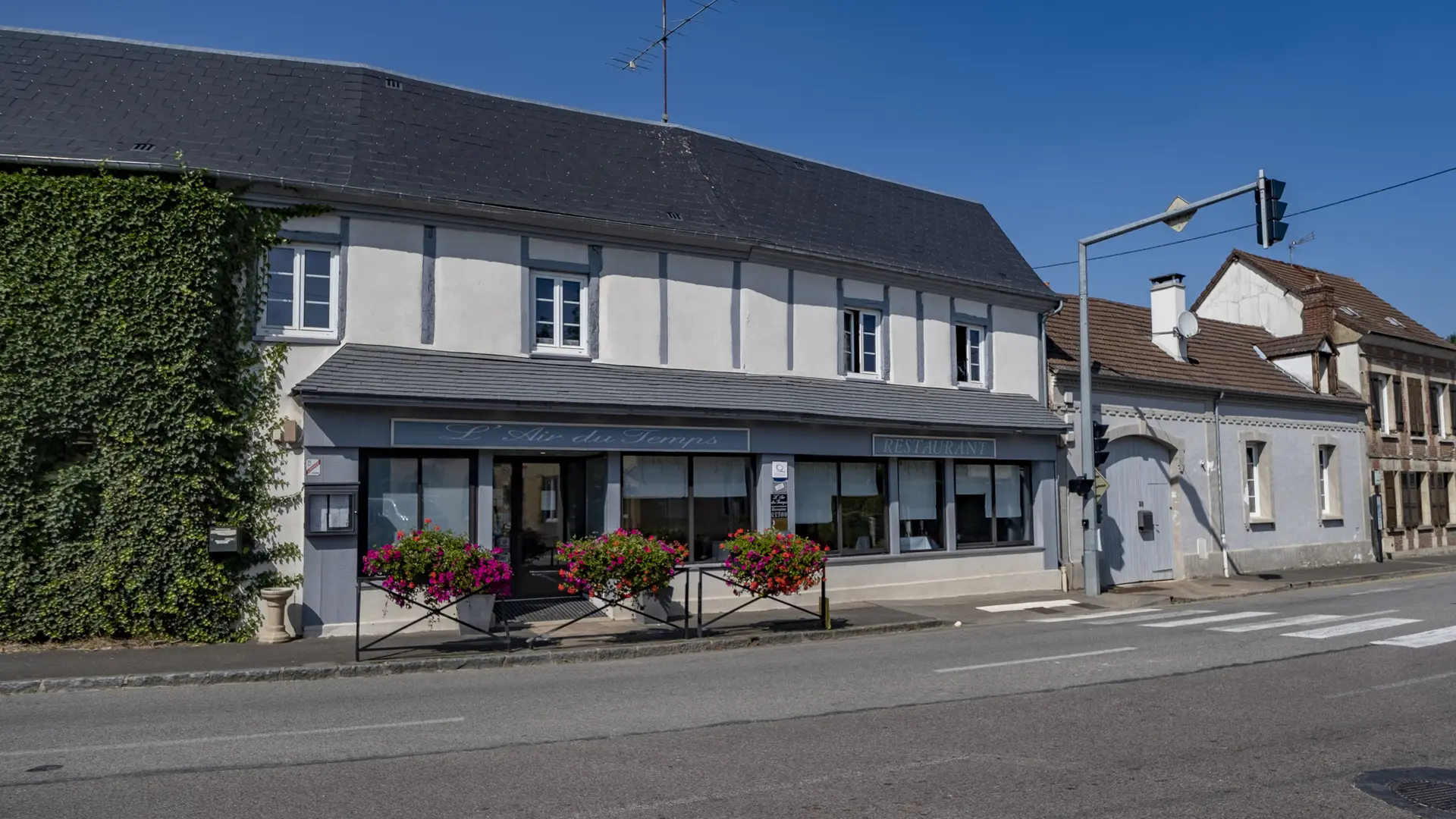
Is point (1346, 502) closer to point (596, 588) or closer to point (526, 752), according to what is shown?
point (596, 588)

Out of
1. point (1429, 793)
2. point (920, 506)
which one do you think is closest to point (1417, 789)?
point (1429, 793)

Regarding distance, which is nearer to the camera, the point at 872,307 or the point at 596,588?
the point at 596,588

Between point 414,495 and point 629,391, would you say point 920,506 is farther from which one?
point 414,495

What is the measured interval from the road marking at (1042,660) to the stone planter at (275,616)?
26.2 ft

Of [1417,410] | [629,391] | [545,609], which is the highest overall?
[1417,410]

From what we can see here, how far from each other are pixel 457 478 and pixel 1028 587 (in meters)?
11.5

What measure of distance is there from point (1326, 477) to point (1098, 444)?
12421mm

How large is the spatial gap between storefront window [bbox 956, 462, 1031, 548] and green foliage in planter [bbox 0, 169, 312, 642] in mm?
12263

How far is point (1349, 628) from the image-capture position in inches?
559

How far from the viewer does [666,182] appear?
18.3 meters

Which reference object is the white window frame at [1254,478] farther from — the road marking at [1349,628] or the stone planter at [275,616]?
the stone planter at [275,616]

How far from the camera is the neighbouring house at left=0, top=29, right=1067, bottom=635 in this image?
46.8 ft

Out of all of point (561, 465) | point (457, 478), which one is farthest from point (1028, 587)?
point (457, 478)

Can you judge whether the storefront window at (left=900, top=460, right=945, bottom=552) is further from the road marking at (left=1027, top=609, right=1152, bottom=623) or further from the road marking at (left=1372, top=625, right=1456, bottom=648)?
the road marking at (left=1372, top=625, right=1456, bottom=648)
